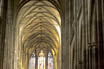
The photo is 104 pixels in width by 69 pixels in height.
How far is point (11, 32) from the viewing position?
27.3 meters

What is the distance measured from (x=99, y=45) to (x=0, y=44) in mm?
10628

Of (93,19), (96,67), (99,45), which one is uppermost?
(93,19)

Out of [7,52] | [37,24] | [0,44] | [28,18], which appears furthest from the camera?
[37,24]

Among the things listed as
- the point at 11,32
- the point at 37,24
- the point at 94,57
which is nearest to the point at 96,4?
the point at 94,57

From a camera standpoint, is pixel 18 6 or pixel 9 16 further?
pixel 18 6

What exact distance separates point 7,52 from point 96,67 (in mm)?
15376

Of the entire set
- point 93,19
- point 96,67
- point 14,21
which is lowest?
point 96,67

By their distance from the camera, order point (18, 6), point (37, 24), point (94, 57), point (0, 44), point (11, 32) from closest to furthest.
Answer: point (94, 57), point (0, 44), point (11, 32), point (18, 6), point (37, 24)

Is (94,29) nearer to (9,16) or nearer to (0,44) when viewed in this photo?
(0,44)

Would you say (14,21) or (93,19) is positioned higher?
(14,21)

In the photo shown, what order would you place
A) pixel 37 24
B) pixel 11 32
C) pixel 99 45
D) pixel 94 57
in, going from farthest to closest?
pixel 37 24, pixel 11 32, pixel 94 57, pixel 99 45

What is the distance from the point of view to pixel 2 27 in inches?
790

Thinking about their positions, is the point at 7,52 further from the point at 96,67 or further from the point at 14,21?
the point at 96,67

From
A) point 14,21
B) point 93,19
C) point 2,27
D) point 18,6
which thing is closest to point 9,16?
point 14,21
